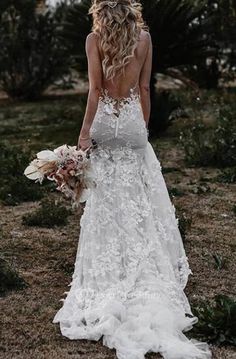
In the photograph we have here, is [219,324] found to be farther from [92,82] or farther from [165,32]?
[165,32]

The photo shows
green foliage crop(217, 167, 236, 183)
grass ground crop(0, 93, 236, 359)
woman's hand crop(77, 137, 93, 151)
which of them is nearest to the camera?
grass ground crop(0, 93, 236, 359)

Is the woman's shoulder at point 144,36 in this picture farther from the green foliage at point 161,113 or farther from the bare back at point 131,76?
the green foliage at point 161,113

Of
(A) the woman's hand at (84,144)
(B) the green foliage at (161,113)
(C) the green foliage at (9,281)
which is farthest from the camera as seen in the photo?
(B) the green foliage at (161,113)

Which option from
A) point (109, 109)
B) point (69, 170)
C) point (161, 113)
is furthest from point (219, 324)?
point (161, 113)

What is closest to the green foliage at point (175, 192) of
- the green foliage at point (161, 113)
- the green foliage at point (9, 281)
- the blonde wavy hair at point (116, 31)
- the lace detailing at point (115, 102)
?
the green foliage at point (9, 281)

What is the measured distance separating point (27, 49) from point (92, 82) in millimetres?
14540

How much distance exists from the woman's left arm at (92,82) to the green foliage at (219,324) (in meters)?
1.56

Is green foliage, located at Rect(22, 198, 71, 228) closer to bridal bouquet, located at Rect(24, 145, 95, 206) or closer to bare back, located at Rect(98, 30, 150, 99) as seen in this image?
bridal bouquet, located at Rect(24, 145, 95, 206)

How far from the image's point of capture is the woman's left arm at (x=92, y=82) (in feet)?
18.0

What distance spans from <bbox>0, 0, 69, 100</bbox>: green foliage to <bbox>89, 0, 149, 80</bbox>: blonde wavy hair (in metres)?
14.2

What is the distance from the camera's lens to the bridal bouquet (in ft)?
17.8

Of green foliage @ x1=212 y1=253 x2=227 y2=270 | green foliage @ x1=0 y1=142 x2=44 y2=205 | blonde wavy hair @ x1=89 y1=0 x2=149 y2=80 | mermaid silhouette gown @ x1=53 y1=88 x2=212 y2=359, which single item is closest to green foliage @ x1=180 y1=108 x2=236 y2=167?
green foliage @ x1=0 y1=142 x2=44 y2=205

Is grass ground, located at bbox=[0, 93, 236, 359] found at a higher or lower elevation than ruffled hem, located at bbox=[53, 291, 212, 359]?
lower

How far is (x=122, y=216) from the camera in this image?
5.79 m
